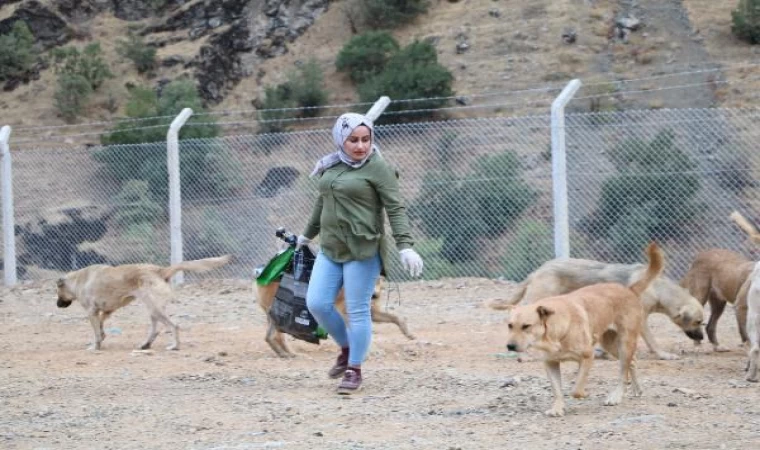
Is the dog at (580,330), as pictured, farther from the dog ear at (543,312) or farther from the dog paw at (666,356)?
the dog paw at (666,356)

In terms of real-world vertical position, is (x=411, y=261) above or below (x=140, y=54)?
above

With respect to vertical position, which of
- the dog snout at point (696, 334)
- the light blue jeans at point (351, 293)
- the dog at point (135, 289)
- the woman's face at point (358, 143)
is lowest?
the dog snout at point (696, 334)

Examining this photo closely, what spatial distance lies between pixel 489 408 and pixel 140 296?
445 cm

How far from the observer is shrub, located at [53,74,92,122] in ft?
90.3

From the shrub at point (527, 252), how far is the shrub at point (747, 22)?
1346 cm

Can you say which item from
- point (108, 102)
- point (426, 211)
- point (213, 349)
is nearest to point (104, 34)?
point (108, 102)

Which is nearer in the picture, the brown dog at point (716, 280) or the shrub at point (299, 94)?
the brown dog at point (716, 280)

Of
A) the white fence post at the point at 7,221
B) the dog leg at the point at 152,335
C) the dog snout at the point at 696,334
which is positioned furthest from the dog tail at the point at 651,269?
the white fence post at the point at 7,221

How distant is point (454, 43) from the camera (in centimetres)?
2731

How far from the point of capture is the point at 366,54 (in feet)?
87.5

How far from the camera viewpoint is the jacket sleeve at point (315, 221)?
783cm

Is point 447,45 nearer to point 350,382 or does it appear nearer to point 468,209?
point 468,209

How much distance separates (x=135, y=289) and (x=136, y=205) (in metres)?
5.62

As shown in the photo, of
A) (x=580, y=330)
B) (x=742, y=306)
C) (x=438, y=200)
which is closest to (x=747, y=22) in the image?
(x=438, y=200)
